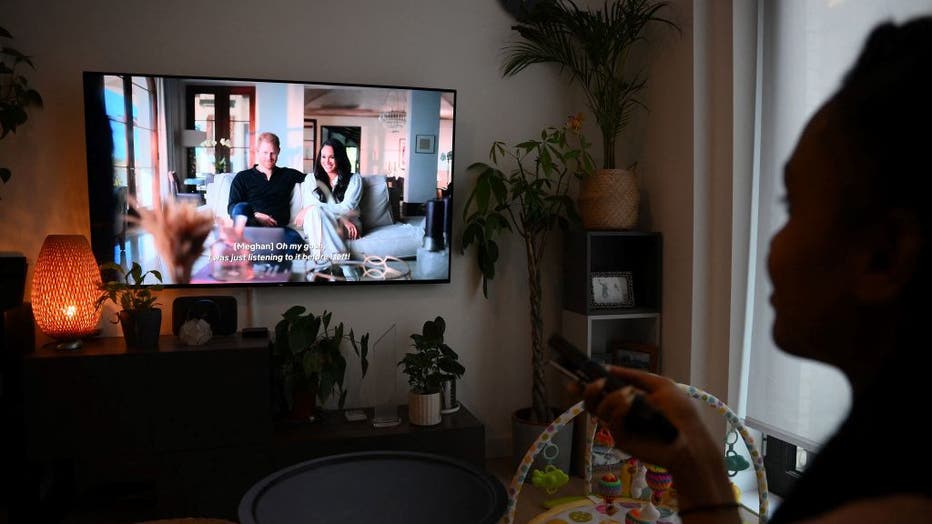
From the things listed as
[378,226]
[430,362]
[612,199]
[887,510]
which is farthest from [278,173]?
[887,510]

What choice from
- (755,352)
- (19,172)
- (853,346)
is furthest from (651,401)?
(19,172)

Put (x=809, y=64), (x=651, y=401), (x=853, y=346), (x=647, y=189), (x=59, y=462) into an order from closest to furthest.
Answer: (x=853, y=346), (x=651, y=401), (x=809, y=64), (x=59, y=462), (x=647, y=189)

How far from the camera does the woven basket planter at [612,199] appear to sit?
3.18m

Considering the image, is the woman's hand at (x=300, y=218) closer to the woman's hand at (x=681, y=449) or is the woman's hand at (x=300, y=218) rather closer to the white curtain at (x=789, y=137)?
the white curtain at (x=789, y=137)

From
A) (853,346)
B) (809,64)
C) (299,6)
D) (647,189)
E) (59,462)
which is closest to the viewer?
(853,346)

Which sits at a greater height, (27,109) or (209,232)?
(27,109)

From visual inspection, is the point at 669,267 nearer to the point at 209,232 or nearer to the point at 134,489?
the point at 209,232

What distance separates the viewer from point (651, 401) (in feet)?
2.70

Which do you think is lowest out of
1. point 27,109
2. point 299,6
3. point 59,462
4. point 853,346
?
point 59,462

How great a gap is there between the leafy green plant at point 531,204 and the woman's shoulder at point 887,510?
2.73 metres

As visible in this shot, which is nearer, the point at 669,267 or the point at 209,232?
the point at 209,232

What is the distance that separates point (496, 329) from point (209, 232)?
1.56 meters

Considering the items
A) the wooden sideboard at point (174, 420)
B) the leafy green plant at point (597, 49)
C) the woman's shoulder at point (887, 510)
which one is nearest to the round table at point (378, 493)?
the wooden sideboard at point (174, 420)

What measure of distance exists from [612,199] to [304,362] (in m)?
1.67
